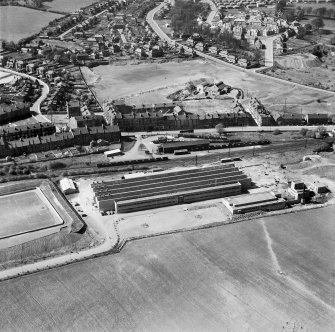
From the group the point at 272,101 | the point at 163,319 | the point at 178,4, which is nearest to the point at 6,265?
the point at 163,319

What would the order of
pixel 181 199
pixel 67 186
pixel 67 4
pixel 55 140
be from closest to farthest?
pixel 181 199, pixel 67 186, pixel 55 140, pixel 67 4

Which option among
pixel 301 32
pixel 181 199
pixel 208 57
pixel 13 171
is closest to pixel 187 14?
pixel 301 32

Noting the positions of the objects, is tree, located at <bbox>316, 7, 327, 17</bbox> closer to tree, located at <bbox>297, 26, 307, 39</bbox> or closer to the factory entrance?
tree, located at <bbox>297, 26, 307, 39</bbox>

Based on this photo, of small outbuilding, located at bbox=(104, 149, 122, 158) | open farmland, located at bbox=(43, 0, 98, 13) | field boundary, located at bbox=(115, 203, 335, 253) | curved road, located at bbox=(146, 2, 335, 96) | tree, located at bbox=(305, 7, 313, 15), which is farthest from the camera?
open farmland, located at bbox=(43, 0, 98, 13)

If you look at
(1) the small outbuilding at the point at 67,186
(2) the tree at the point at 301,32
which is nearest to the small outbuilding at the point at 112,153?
(1) the small outbuilding at the point at 67,186

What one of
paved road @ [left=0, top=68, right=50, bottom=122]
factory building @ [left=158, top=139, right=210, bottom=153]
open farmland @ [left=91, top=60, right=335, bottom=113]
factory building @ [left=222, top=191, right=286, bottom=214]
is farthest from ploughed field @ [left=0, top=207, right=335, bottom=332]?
open farmland @ [left=91, top=60, right=335, bottom=113]

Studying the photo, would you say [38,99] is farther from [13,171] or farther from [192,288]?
[192,288]

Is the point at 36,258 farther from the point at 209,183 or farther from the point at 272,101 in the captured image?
the point at 272,101
